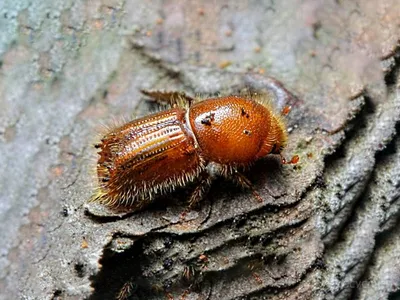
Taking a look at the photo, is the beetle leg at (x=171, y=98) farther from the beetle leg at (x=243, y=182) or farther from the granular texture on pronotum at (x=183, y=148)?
the beetle leg at (x=243, y=182)

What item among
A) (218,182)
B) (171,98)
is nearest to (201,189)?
(218,182)

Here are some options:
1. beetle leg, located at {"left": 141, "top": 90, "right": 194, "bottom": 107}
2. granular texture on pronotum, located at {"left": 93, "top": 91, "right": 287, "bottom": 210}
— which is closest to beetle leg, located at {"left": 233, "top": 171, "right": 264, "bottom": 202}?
granular texture on pronotum, located at {"left": 93, "top": 91, "right": 287, "bottom": 210}

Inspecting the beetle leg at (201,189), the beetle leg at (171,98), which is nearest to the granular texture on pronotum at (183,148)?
the beetle leg at (201,189)

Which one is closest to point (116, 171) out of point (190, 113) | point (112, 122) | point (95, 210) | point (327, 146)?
point (95, 210)

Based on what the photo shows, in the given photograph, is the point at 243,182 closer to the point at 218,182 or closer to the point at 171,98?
the point at 218,182

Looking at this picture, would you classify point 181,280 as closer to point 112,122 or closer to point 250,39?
point 112,122
